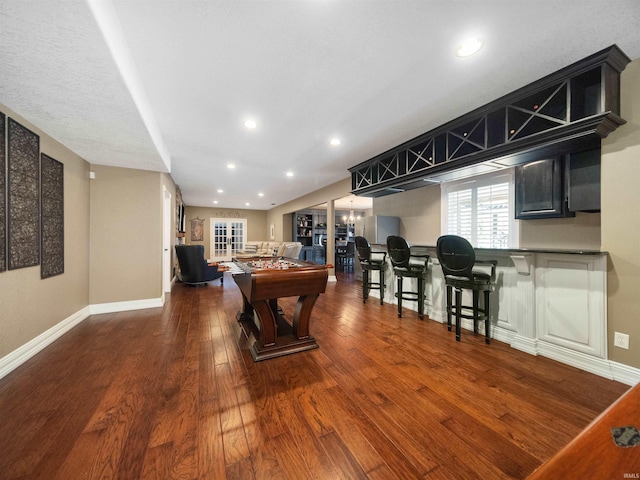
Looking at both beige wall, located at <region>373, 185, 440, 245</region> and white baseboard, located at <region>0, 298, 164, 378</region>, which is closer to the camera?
white baseboard, located at <region>0, 298, 164, 378</region>

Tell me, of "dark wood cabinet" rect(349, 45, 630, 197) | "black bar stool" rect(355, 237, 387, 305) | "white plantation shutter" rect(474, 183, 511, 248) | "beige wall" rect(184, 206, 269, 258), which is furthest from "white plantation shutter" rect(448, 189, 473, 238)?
"beige wall" rect(184, 206, 269, 258)

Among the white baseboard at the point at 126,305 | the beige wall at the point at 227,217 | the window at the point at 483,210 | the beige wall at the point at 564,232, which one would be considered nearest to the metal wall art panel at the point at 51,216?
the white baseboard at the point at 126,305

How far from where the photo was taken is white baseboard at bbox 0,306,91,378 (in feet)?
6.91

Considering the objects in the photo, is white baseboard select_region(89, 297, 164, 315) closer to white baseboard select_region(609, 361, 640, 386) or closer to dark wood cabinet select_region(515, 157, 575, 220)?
dark wood cabinet select_region(515, 157, 575, 220)

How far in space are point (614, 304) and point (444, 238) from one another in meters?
1.37

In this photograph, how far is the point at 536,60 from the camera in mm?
1922

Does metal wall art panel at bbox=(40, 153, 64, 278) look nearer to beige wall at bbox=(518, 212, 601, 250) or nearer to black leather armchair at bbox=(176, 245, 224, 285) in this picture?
black leather armchair at bbox=(176, 245, 224, 285)

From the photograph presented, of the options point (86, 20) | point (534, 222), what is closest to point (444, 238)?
point (534, 222)

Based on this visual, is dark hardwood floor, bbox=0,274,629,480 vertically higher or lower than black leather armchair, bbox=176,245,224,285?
lower

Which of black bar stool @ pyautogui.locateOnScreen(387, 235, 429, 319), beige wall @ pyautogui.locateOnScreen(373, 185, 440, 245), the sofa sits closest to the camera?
black bar stool @ pyautogui.locateOnScreen(387, 235, 429, 319)

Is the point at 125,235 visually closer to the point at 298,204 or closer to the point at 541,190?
the point at 298,204

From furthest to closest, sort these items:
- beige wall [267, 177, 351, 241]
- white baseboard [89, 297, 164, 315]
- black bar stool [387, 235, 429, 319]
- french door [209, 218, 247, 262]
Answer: french door [209, 218, 247, 262]
beige wall [267, 177, 351, 241]
white baseboard [89, 297, 164, 315]
black bar stool [387, 235, 429, 319]

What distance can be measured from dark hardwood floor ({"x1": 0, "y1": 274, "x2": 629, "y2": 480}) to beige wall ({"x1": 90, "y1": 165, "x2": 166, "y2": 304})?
3.83 feet

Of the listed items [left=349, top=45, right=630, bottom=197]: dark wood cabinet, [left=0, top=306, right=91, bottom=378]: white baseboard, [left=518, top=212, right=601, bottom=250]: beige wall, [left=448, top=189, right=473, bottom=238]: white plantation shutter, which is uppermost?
[left=349, top=45, right=630, bottom=197]: dark wood cabinet
